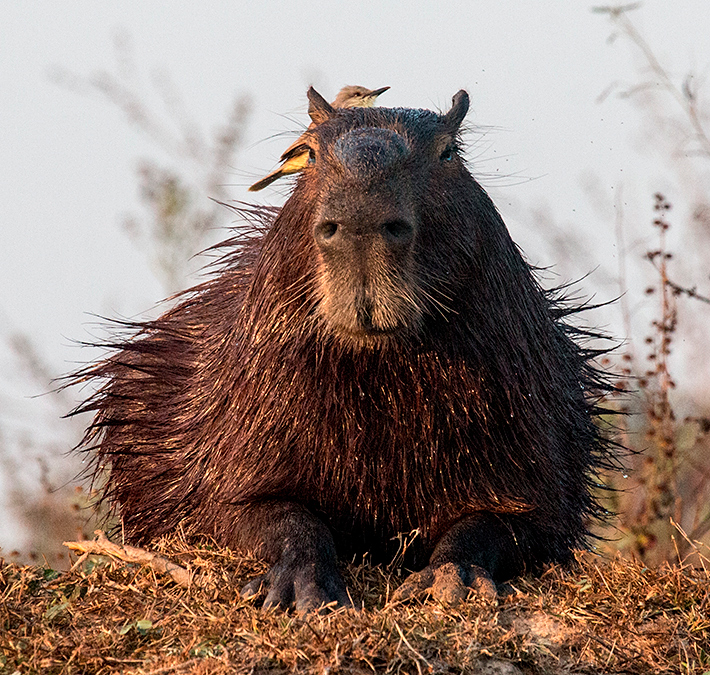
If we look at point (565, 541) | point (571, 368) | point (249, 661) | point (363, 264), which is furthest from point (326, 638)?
point (571, 368)

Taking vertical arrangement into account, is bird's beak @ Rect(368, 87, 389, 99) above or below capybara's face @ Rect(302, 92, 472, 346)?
above

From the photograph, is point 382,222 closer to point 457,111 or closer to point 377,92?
point 457,111

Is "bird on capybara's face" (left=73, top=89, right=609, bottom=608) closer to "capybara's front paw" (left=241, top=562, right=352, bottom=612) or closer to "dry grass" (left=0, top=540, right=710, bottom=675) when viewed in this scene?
"capybara's front paw" (left=241, top=562, right=352, bottom=612)

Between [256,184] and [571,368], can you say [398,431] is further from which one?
[256,184]

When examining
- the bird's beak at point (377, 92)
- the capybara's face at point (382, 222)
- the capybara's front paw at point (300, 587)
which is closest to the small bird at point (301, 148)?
Answer: the bird's beak at point (377, 92)

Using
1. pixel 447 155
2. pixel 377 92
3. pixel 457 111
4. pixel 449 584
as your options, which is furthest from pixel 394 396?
pixel 377 92

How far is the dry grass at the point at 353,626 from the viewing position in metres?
2.83

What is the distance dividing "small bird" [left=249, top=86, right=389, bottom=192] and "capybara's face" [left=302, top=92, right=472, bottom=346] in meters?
0.34

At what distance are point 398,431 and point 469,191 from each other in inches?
33.9

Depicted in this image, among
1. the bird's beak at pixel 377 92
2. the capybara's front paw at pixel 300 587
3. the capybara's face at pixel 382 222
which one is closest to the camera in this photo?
the capybara's face at pixel 382 222

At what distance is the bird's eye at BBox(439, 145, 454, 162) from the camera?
362 centimetres

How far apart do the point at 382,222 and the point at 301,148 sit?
103 cm

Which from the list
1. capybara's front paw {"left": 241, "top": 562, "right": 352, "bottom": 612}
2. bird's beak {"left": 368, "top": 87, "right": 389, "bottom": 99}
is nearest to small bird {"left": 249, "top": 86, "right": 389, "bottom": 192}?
bird's beak {"left": 368, "top": 87, "right": 389, "bottom": 99}

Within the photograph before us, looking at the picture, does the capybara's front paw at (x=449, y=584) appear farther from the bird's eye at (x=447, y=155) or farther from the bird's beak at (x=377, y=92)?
the bird's beak at (x=377, y=92)
